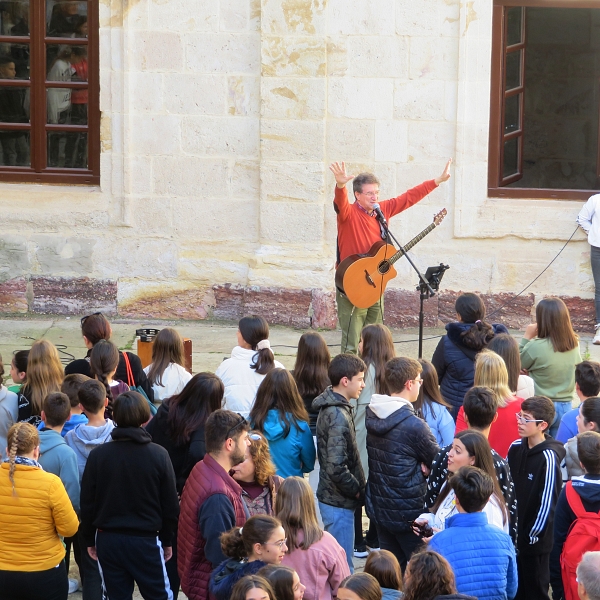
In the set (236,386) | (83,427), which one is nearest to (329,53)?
(236,386)

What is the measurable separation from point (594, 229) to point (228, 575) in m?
7.06

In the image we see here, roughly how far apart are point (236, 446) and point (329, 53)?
6639 mm

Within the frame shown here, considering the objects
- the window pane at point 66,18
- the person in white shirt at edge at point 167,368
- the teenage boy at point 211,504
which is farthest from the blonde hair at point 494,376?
the window pane at point 66,18

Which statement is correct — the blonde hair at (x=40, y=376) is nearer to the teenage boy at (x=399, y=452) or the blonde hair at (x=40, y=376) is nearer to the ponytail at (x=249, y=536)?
the teenage boy at (x=399, y=452)

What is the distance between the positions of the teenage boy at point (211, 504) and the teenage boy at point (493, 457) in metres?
0.86

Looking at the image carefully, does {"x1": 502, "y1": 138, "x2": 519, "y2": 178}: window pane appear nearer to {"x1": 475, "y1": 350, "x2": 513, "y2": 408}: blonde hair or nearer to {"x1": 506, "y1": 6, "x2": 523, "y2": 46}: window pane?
{"x1": 506, "y1": 6, "x2": 523, "y2": 46}: window pane

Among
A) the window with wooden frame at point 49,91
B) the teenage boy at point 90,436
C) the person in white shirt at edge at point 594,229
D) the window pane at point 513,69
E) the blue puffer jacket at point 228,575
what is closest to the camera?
the blue puffer jacket at point 228,575

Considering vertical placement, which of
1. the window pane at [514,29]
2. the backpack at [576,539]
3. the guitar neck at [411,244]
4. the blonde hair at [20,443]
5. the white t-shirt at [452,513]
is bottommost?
the backpack at [576,539]

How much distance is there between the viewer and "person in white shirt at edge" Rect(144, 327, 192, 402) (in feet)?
20.3

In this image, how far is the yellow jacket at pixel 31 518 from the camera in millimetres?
4605

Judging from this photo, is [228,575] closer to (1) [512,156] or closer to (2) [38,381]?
(2) [38,381]

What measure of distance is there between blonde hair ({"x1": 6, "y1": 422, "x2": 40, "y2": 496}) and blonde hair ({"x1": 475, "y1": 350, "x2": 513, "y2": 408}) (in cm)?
232

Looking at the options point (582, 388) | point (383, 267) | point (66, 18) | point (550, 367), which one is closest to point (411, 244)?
point (383, 267)

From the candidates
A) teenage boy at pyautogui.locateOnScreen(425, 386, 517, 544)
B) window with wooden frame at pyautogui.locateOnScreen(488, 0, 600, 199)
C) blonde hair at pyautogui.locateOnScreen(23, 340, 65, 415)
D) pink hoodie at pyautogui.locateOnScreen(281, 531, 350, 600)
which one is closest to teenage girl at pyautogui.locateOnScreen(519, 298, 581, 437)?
teenage boy at pyautogui.locateOnScreen(425, 386, 517, 544)
